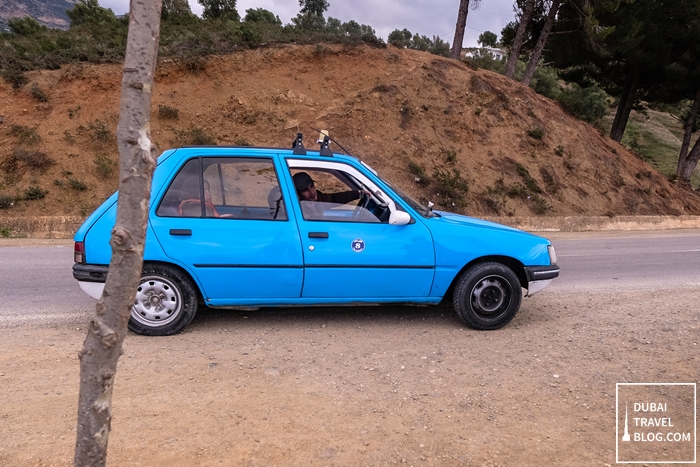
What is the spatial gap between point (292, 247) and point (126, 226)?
9.00ft

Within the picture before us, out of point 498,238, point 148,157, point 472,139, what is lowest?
point 498,238

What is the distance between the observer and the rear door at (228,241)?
454cm

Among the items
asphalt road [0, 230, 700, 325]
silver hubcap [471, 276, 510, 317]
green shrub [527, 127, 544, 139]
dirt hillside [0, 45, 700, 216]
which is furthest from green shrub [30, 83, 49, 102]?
green shrub [527, 127, 544, 139]

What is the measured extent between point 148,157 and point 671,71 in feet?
87.8

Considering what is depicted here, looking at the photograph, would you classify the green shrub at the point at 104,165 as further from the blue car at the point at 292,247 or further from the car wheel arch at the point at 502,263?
the car wheel arch at the point at 502,263

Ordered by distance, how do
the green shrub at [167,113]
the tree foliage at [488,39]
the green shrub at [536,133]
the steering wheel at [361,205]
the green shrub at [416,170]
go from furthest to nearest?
1. the tree foliage at [488,39]
2. the green shrub at [536,133]
3. the green shrub at [167,113]
4. the green shrub at [416,170]
5. the steering wheel at [361,205]

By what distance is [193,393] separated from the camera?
3.56 m

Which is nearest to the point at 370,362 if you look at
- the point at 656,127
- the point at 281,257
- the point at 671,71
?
the point at 281,257

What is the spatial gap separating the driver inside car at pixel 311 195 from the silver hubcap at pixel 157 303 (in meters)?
1.45

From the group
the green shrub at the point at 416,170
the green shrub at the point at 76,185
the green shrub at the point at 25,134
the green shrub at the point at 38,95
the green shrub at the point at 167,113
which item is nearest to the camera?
the green shrub at the point at 76,185

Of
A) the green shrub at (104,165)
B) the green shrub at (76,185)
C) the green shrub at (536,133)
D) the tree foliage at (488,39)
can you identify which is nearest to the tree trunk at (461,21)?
the green shrub at (536,133)

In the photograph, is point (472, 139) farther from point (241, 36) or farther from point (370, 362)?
point (370, 362)

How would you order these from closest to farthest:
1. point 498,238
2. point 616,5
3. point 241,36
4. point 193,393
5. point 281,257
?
point 193,393
point 281,257
point 498,238
point 616,5
point 241,36

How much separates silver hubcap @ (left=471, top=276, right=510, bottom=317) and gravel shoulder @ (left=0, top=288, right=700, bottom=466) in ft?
0.86
